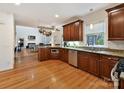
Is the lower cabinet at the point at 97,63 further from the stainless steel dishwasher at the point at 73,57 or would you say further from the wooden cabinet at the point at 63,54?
the wooden cabinet at the point at 63,54

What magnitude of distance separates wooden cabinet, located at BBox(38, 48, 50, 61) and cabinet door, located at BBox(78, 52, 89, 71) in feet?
9.25

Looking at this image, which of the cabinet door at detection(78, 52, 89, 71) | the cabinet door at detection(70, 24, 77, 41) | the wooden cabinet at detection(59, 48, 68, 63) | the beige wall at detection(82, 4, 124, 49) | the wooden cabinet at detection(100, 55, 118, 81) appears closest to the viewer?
the wooden cabinet at detection(100, 55, 118, 81)

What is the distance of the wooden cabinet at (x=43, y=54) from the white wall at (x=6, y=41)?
1.98 meters

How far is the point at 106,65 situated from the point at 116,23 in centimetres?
132

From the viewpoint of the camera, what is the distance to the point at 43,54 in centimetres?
680

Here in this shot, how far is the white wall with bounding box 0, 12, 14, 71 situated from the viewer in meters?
4.61

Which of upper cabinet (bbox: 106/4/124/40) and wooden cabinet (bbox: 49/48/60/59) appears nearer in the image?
upper cabinet (bbox: 106/4/124/40)

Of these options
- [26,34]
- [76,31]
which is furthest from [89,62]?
[26,34]

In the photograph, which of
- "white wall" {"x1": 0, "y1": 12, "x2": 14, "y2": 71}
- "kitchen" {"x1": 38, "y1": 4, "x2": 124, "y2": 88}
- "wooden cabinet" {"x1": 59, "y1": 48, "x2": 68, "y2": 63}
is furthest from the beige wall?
"white wall" {"x1": 0, "y1": 12, "x2": 14, "y2": 71}

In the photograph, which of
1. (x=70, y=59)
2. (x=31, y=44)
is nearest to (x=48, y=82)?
(x=70, y=59)

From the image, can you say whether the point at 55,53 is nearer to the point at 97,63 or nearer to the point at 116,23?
the point at 97,63

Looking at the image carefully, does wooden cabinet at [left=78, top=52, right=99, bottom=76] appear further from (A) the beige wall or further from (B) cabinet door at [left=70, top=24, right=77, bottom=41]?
(B) cabinet door at [left=70, top=24, right=77, bottom=41]

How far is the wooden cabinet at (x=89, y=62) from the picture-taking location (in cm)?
371

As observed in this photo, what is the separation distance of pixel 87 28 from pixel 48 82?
3.28m
